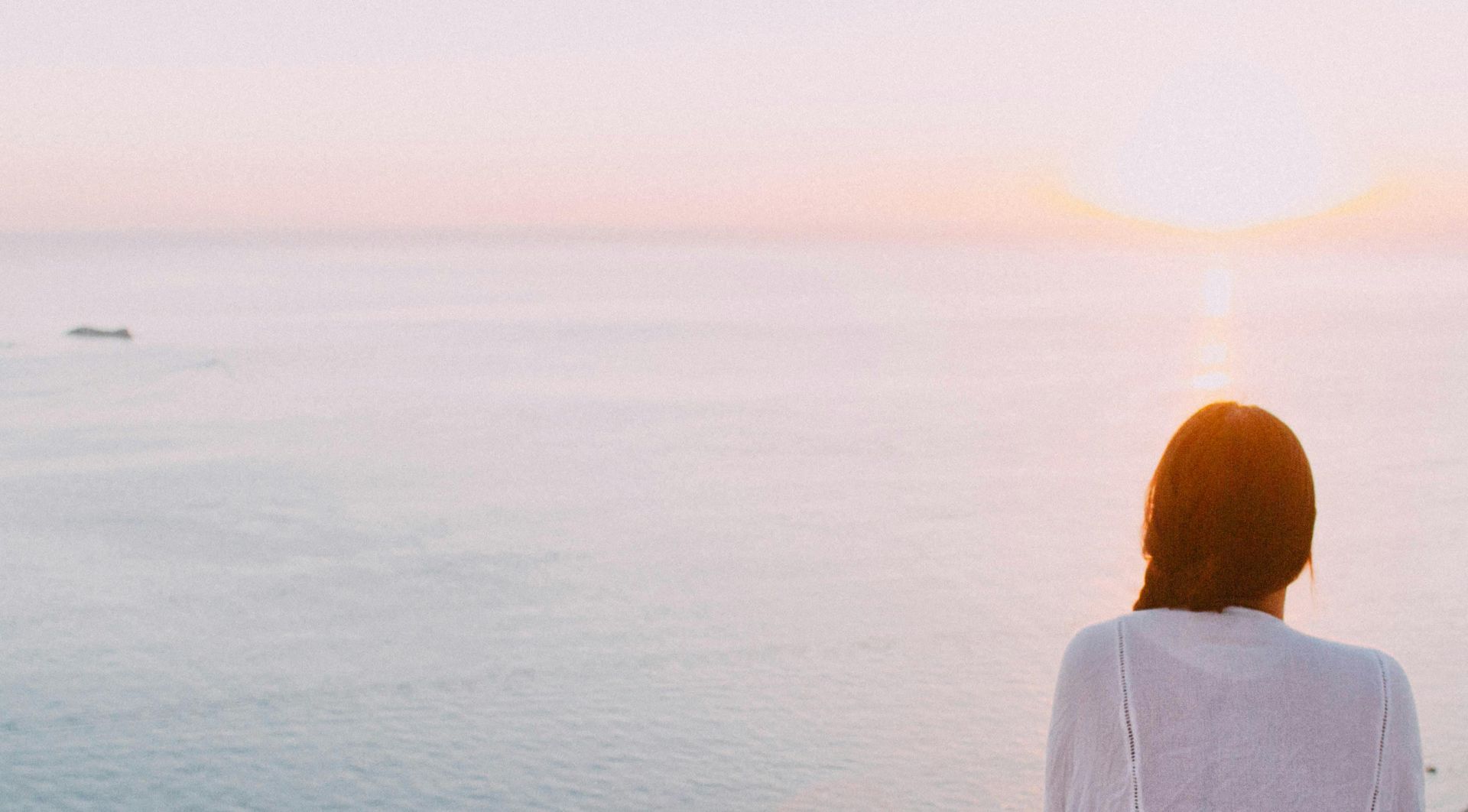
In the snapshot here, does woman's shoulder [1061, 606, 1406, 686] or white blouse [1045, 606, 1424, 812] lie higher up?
woman's shoulder [1061, 606, 1406, 686]

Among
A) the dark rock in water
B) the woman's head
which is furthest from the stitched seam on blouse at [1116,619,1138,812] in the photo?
the dark rock in water

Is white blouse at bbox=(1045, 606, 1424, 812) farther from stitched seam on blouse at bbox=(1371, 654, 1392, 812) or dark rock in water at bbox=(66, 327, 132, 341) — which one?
dark rock in water at bbox=(66, 327, 132, 341)

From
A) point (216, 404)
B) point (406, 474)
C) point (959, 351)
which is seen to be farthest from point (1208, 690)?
point (959, 351)

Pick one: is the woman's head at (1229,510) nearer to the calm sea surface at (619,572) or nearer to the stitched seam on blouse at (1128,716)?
the stitched seam on blouse at (1128,716)

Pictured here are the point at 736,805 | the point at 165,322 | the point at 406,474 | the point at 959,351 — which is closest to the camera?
the point at 736,805

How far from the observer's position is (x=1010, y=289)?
363 feet

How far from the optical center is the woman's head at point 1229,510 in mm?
2090

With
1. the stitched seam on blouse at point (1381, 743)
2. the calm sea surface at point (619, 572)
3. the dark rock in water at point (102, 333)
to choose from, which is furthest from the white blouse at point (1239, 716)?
the dark rock in water at point (102, 333)

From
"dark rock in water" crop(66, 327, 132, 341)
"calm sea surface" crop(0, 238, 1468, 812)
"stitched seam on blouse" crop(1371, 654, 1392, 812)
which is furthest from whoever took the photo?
"dark rock in water" crop(66, 327, 132, 341)

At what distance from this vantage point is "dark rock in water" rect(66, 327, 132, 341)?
54.4m

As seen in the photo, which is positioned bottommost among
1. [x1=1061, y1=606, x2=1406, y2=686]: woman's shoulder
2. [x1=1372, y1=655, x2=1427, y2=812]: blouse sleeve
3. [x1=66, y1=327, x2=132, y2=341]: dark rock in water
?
[x1=66, y1=327, x2=132, y2=341]: dark rock in water

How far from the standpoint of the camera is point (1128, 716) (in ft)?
7.03

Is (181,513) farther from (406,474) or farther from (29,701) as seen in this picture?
(29,701)

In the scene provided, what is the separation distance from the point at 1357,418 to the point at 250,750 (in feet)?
86.0
